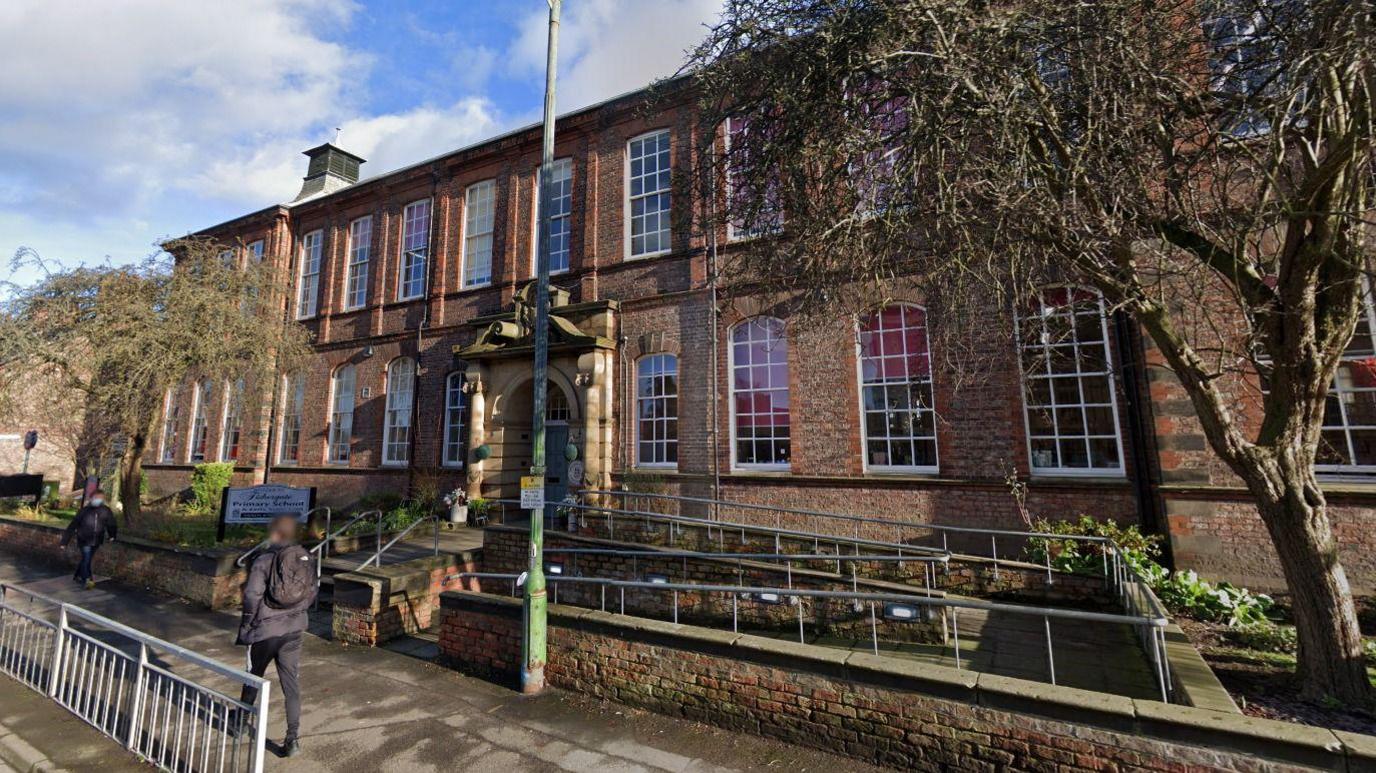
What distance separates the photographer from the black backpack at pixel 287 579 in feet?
15.6

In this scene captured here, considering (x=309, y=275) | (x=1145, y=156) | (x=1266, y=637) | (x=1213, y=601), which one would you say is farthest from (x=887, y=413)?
(x=309, y=275)

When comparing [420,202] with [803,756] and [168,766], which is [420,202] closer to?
[168,766]

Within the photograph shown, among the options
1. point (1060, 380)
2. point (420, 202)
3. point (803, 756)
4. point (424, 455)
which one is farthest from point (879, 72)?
point (420, 202)

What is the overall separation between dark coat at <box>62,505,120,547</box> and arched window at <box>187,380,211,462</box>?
1213 cm

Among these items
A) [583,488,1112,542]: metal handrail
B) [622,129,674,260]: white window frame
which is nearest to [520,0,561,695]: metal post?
[583,488,1112,542]: metal handrail

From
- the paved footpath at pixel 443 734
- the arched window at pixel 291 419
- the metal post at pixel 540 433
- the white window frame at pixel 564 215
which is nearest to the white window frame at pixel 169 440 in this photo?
the arched window at pixel 291 419

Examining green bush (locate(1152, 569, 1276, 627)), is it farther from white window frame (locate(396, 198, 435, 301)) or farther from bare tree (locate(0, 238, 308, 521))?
white window frame (locate(396, 198, 435, 301))

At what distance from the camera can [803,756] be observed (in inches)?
172

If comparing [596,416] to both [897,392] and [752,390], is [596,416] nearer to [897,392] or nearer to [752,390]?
[752,390]

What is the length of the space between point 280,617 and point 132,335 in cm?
1012

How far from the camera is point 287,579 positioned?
4801 mm

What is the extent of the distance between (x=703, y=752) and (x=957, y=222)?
4.62 m

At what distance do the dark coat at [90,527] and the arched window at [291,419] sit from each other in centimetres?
832

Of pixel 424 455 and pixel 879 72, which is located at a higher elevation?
pixel 879 72
